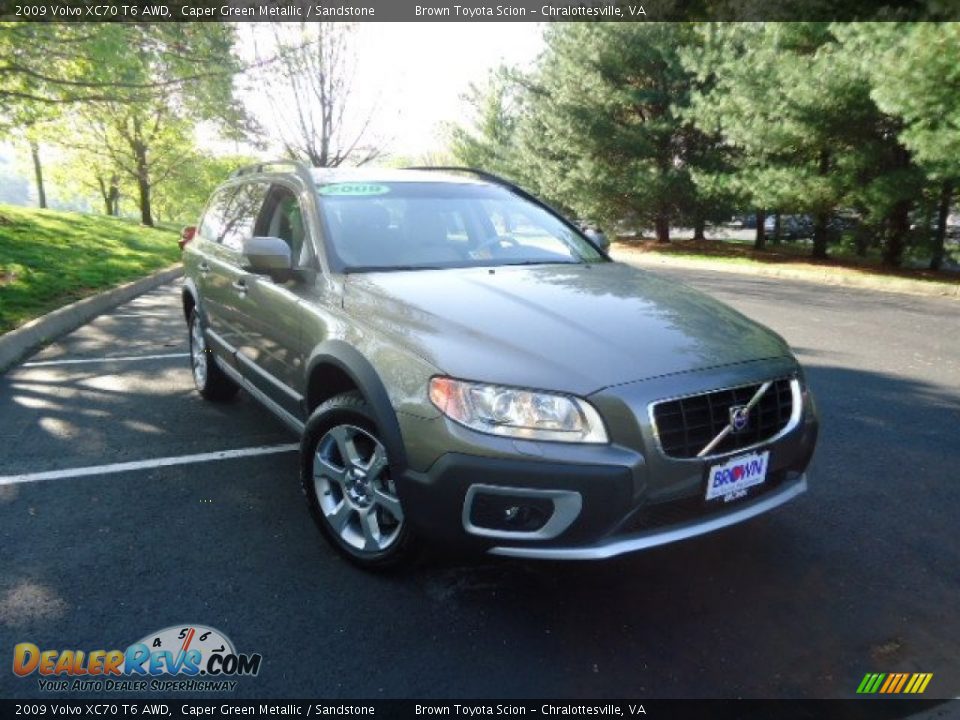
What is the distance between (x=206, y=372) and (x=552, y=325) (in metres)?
3.53

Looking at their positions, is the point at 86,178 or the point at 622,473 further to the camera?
the point at 86,178

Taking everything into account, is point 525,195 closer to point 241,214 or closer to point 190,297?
point 241,214

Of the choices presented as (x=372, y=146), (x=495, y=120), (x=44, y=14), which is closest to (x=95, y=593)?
(x=44, y=14)

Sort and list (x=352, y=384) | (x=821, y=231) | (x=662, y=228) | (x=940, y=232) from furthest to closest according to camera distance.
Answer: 1. (x=662, y=228)
2. (x=821, y=231)
3. (x=940, y=232)
4. (x=352, y=384)

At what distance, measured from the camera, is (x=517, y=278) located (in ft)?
10.6

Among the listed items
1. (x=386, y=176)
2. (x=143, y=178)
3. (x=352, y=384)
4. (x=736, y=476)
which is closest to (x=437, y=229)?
(x=386, y=176)

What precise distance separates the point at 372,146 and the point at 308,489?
27115 mm

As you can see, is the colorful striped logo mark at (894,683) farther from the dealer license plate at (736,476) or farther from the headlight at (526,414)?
the headlight at (526,414)

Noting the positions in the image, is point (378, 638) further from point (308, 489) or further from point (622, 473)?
point (622, 473)

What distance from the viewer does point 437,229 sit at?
365 centimetres

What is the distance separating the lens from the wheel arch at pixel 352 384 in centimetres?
251

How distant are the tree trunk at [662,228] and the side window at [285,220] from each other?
72.3 ft

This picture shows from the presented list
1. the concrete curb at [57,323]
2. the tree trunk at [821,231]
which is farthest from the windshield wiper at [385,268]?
the tree trunk at [821,231]
